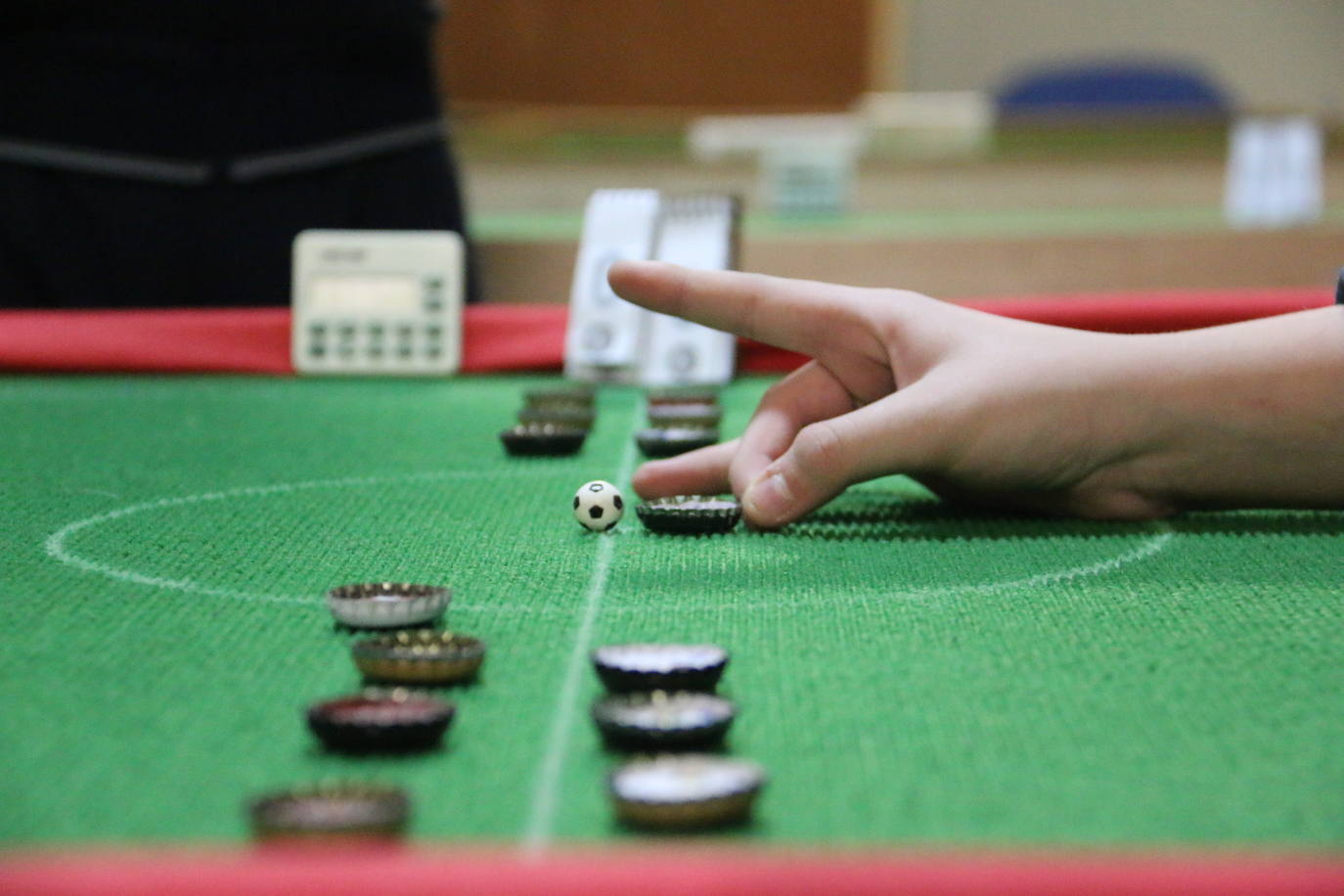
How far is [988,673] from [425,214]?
2.78 m

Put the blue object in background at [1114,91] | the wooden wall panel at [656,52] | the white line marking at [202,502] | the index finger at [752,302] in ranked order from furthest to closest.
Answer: the blue object in background at [1114,91]
the wooden wall panel at [656,52]
the index finger at [752,302]
the white line marking at [202,502]

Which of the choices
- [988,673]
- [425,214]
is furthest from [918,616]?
[425,214]

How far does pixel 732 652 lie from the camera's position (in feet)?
3.11

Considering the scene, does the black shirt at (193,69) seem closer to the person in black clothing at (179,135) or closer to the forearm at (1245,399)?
the person in black clothing at (179,135)

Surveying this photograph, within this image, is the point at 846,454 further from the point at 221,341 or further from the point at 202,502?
the point at 221,341

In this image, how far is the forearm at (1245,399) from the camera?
1.28 meters

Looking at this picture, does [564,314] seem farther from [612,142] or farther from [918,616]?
[612,142]

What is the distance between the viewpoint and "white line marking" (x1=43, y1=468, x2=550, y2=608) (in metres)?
1.11

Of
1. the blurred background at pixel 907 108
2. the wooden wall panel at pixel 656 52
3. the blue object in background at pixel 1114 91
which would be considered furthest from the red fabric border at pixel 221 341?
the blue object in background at pixel 1114 91

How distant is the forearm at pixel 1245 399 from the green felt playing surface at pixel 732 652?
0.06 m

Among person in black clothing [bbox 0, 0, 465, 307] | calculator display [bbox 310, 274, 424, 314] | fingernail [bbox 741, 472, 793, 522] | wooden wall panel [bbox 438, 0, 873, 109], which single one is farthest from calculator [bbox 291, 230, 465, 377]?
wooden wall panel [bbox 438, 0, 873, 109]

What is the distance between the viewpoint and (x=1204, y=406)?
1294 mm

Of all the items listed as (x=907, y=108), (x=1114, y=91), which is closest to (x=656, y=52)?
(x=907, y=108)

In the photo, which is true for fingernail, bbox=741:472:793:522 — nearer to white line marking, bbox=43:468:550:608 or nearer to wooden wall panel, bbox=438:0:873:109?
white line marking, bbox=43:468:550:608
